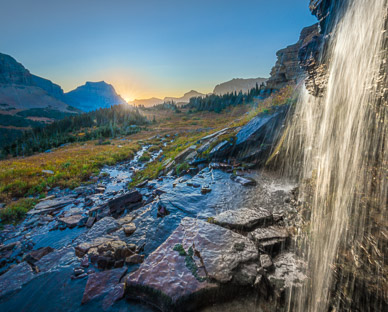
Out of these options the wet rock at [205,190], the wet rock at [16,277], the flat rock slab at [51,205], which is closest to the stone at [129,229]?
the wet rock at [16,277]

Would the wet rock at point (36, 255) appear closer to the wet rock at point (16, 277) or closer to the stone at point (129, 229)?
the wet rock at point (16, 277)

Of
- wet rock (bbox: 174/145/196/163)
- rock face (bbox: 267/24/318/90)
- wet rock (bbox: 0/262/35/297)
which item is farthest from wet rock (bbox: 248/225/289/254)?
rock face (bbox: 267/24/318/90)

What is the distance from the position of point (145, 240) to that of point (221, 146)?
25.4ft

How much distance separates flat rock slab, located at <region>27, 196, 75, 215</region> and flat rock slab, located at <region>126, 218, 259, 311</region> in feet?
25.1

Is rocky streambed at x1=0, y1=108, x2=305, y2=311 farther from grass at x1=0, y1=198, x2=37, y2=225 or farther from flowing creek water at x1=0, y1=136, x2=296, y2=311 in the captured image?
grass at x1=0, y1=198, x2=37, y2=225

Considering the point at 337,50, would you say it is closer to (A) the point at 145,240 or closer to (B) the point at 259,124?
(B) the point at 259,124

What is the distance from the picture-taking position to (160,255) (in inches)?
153

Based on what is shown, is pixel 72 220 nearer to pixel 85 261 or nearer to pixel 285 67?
pixel 85 261

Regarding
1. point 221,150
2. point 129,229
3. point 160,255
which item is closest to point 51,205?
point 129,229

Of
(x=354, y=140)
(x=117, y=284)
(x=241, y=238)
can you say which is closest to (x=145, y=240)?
(x=117, y=284)

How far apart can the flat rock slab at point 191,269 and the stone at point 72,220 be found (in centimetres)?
475

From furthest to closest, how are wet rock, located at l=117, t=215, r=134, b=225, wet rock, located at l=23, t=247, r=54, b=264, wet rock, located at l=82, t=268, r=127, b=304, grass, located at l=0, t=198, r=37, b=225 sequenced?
grass, located at l=0, t=198, r=37, b=225 < wet rock, located at l=117, t=215, r=134, b=225 < wet rock, located at l=23, t=247, r=54, b=264 < wet rock, located at l=82, t=268, r=127, b=304

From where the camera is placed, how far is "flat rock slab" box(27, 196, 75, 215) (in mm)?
8188

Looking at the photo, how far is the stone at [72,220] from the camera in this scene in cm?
668
